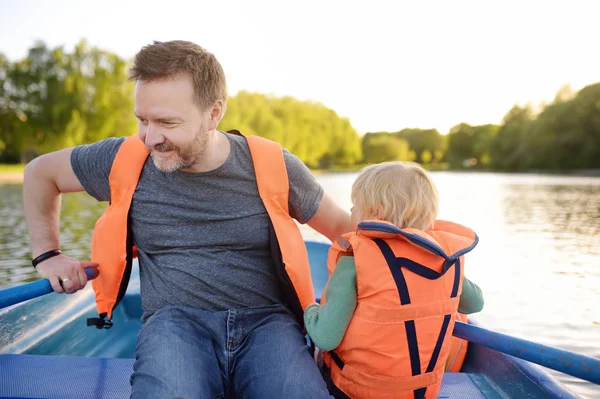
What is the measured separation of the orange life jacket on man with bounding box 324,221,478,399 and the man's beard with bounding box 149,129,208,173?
64cm

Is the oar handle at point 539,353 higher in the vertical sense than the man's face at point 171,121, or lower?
lower

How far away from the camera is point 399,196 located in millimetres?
1668

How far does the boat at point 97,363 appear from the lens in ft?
5.66

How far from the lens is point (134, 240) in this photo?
80.6 inches

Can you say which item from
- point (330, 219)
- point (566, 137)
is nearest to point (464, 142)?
point (566, 137)

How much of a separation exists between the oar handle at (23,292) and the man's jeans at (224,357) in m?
0.49

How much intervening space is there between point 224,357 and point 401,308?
0.60 metres

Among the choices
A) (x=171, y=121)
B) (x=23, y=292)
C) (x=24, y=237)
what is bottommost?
(x=24, y=237)

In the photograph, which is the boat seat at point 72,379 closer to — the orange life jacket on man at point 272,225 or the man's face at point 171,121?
the orange life jacket on man at point 272,225

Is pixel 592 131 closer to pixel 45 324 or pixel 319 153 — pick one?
pixel 319 153

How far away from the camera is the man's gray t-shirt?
6.28ft

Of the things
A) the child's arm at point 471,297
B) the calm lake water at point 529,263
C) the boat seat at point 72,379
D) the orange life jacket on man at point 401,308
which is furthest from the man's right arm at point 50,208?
the calm lake water at point 529,263

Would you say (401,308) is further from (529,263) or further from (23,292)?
(529,263)

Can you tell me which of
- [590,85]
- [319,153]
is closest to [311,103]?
[319,153]
